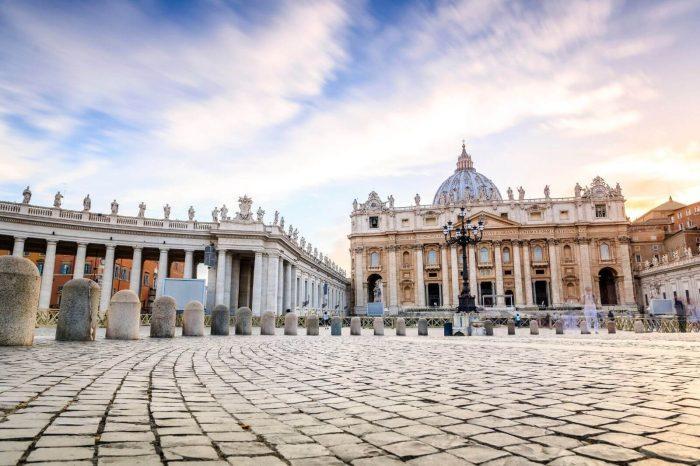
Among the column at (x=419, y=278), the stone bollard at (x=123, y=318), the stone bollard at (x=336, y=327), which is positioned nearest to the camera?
the stone bollard at (x=123, y=318)

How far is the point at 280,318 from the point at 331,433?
122 feet

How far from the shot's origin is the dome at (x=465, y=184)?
3967 inches

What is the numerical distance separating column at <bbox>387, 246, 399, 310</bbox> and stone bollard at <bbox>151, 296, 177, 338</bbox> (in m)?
55.4

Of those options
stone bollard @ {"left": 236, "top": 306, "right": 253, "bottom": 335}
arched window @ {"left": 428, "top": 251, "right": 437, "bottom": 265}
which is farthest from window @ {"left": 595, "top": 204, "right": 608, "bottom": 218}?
stone bollard @ {"left": 236, "top": 306, "right": 253, "bottom": 335}

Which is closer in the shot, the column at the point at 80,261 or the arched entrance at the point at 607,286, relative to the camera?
the column at the point at 80,261

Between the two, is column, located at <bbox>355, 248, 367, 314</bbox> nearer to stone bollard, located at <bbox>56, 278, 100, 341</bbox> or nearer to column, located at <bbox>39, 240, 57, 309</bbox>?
column, located at <bbox>39, 240, 57, 309</bbox>

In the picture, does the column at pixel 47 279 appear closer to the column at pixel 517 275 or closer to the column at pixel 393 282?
the column at pixel 393 282

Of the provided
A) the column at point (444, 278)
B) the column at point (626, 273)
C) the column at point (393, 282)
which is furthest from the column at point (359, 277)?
the column at point (626, 273)

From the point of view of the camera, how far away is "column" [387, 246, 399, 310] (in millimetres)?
71625

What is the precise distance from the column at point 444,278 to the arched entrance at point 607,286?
24328 mm

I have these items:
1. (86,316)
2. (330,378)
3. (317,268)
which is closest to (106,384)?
(330,378)

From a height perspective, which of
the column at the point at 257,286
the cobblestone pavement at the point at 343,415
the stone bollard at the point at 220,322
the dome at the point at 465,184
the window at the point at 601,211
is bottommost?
the cobblestone pavement at the point at 343,415

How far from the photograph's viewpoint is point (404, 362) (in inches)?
376

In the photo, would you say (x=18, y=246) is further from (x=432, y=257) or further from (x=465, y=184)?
(x=465, y=184)
